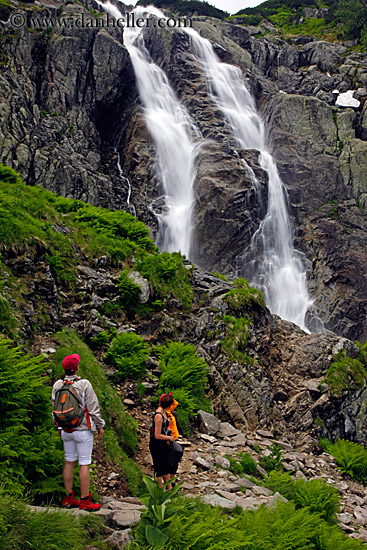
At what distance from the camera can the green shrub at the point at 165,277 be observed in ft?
39.7

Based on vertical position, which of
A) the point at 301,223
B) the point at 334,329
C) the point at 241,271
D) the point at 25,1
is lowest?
the point at 334,329

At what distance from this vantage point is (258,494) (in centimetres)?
669

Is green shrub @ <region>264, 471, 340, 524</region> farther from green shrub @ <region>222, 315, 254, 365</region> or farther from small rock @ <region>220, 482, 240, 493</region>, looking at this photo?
green shrub @ <region>222, 315, 254, 365</region>

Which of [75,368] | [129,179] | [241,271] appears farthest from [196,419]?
[129,179]

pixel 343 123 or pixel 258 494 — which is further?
pixel 343 123

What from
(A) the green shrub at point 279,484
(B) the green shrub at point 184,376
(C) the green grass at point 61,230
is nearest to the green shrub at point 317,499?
(A) the green shrub at point 279,484

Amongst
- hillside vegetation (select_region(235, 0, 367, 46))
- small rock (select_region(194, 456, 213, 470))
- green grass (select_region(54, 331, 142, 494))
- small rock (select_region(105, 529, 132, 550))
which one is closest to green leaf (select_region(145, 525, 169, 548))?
small rock (select_region(105, 529, 132, 550))

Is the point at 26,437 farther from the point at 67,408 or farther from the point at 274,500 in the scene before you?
the point at 274,500

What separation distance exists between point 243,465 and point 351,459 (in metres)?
3.99

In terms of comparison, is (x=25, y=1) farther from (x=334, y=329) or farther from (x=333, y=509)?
(x=333, y=509)

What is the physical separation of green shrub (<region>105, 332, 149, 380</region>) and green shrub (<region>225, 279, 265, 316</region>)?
12.7ft

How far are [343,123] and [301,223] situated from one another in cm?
1590

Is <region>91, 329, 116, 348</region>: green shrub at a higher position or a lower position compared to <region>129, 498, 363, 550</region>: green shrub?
lower

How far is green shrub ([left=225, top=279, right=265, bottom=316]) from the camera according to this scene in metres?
12.9
